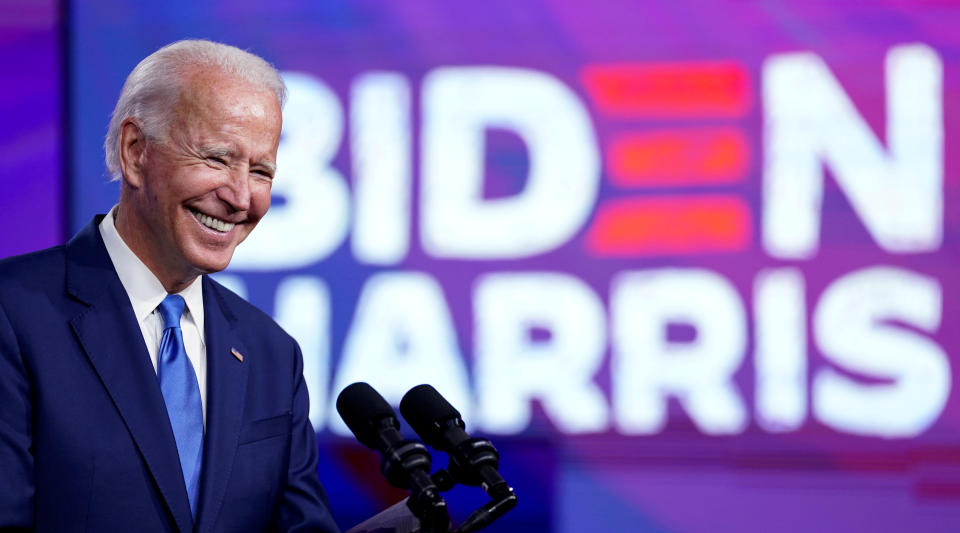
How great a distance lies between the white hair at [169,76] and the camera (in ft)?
5.13

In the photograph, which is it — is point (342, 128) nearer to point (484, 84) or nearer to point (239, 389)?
point (484, 84)

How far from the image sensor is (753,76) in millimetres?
3045

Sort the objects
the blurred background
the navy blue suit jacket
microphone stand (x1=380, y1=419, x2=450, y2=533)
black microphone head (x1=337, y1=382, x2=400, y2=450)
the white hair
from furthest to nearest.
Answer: the blurred background, the white hair, the navy blue suit jacket, black microphone head (x1=337, y1=382, x2=400, y2=450), microphone stand (x1=380, y1=419, x2=450, y2=533)

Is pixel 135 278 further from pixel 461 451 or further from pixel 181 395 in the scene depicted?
pixel 461 451

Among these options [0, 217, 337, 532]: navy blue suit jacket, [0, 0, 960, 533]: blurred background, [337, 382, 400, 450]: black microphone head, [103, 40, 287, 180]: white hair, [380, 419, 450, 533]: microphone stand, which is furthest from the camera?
[0, 0, 960, 533]: blurred background

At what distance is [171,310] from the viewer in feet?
5.33

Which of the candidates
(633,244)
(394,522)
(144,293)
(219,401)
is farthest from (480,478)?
(633,244)

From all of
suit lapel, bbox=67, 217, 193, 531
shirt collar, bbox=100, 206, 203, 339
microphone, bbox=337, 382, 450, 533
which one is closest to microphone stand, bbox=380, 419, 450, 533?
microphone, bbox=337, 382, 450, 533

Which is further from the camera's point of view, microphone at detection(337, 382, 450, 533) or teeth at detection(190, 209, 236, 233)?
teeth at detection(190, 209, 236, 233)

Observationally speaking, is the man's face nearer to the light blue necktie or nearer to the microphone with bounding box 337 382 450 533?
the light blue necktie

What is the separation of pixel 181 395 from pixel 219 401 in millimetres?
55

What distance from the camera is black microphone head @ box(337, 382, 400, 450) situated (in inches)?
49.0

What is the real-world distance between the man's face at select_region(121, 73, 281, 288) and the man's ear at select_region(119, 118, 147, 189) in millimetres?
11

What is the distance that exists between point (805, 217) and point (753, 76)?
1.37 ft
